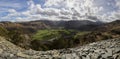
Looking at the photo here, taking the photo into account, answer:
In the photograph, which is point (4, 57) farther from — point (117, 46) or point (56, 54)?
point (117, 46)

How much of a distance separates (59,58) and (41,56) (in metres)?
2.18

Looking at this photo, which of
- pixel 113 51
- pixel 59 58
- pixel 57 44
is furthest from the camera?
pixel 57 44

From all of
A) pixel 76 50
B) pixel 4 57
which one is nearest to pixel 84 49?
pixel 76 50

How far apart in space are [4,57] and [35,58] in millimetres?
3399

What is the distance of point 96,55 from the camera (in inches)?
906

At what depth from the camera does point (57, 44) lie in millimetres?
120500

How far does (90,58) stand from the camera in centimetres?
2289

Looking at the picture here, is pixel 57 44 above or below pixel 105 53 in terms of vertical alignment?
below

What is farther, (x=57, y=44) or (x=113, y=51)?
(x=57, y=44)

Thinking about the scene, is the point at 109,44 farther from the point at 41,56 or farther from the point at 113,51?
the point at 41,56

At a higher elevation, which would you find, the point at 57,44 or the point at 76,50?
the point at 76,50

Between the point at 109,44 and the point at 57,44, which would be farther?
the point at 57,44

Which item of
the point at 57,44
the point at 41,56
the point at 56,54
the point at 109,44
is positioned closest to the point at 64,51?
the point at 56,54

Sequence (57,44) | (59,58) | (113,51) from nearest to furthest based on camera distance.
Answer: (113,51), (59,58), (57,44)
